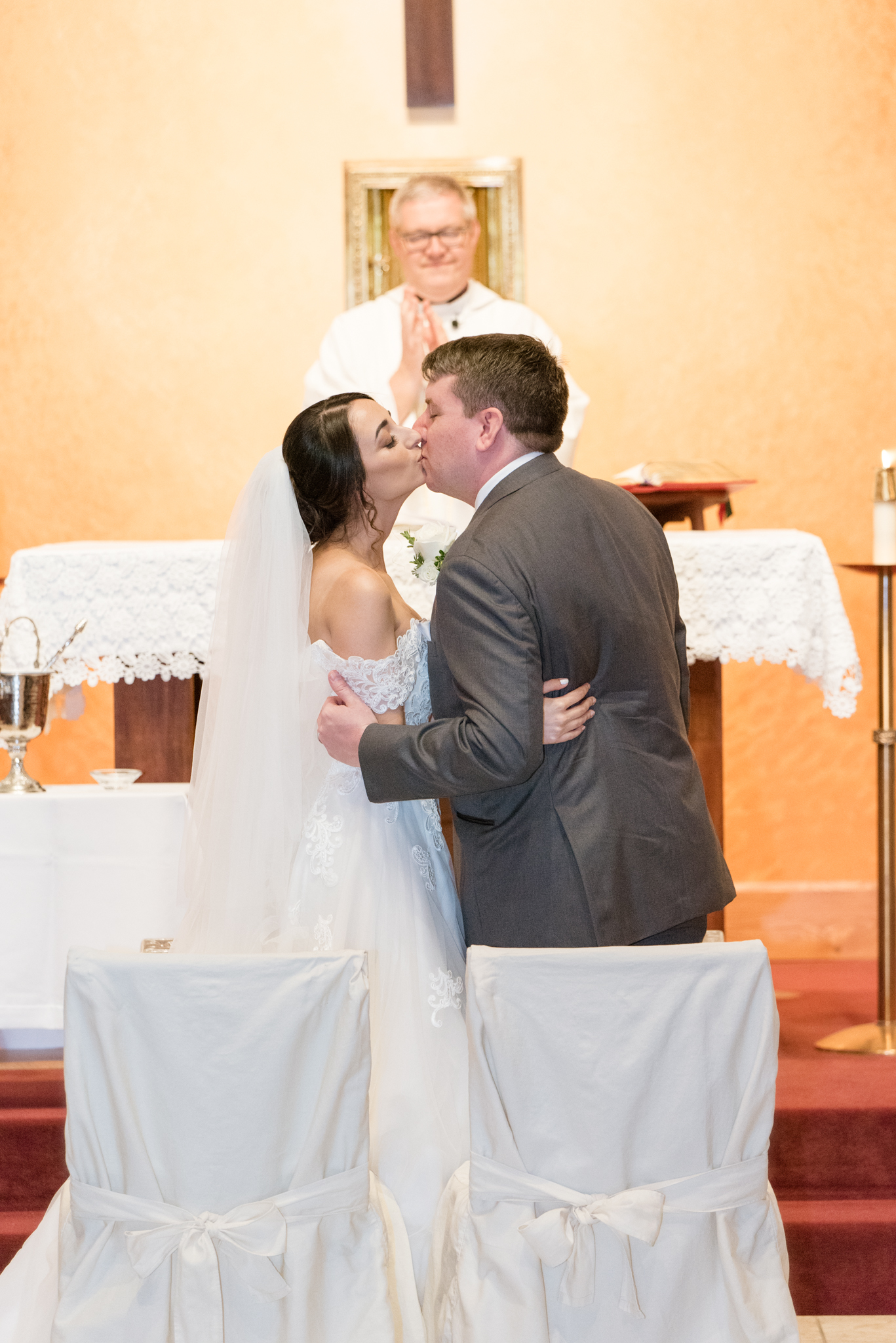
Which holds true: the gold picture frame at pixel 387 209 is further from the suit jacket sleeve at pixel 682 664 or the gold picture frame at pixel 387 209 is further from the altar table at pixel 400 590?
the suit jacket sleeve at pixel 682 664

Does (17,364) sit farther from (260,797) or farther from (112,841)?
(260,797)

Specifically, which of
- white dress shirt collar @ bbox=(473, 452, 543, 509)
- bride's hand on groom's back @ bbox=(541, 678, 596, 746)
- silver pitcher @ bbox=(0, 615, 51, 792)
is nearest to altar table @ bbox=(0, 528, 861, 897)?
silver pitcher @ bbox=(0, 615, 51, 792)

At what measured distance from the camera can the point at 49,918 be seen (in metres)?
3.29

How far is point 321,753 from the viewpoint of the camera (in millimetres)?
2602

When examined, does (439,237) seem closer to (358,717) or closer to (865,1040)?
(358,717)

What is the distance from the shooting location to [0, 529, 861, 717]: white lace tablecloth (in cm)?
365

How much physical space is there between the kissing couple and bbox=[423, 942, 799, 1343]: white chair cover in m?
0.36

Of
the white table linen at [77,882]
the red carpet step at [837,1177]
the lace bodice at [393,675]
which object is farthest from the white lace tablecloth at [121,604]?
the red carpet step at [837,1177]

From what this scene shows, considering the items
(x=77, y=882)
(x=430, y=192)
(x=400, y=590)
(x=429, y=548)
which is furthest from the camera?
(x=430, y=192)

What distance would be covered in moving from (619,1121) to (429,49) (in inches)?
180

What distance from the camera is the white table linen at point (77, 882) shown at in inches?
129

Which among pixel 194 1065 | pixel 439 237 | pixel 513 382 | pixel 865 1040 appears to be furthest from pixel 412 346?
pixel 194 1065

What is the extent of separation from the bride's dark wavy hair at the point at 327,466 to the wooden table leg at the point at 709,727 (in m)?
1.55

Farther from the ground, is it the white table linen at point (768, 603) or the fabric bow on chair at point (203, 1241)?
the white table linen at point (768, 603)
